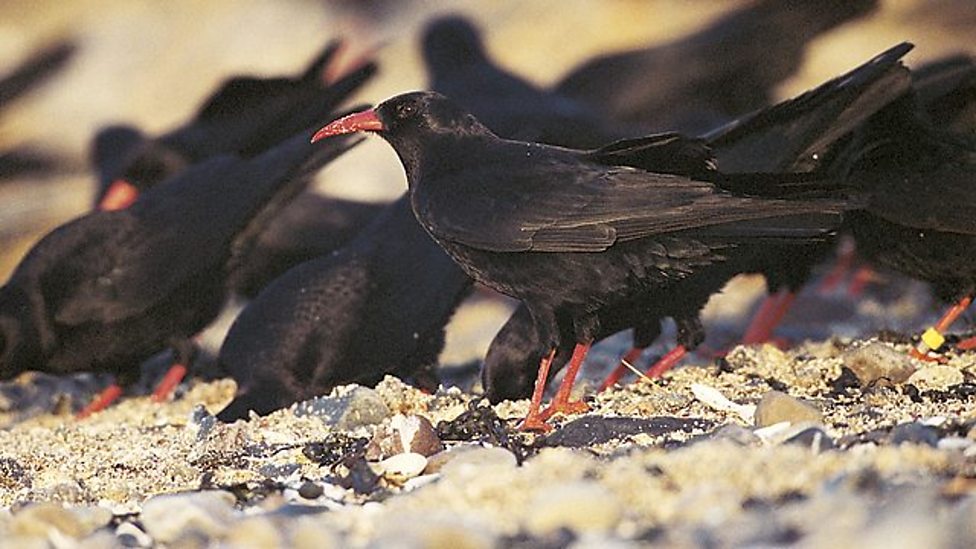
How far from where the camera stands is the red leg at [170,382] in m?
7.30

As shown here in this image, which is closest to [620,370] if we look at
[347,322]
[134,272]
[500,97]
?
[347,322]

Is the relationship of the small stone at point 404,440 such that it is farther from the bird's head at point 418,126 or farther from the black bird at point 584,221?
the bird's head at point 418,126

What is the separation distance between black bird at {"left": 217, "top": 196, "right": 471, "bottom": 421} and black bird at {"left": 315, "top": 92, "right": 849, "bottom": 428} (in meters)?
1.37

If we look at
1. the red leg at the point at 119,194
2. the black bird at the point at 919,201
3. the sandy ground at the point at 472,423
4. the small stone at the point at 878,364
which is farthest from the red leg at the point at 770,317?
the red leg at the point at 119,194

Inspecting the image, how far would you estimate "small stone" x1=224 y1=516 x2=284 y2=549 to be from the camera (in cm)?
301

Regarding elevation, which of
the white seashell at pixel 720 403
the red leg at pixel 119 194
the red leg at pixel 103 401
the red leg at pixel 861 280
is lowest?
the red leg at pixel 861 280

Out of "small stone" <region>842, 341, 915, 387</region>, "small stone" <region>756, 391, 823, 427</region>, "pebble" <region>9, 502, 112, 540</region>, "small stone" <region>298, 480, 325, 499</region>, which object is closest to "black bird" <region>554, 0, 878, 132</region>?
"small stone" <region>842, 341, 915, 387</region>

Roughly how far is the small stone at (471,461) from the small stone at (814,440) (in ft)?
2.29

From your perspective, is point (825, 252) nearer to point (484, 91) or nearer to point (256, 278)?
point (484, 91)

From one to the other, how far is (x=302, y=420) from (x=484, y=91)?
152 inches

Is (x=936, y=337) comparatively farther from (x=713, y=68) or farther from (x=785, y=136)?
(x=713, y=68)

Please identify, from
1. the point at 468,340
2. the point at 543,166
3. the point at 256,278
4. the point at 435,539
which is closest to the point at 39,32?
the point at 256,278

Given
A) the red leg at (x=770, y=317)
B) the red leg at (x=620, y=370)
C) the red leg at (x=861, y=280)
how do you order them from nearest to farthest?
1. the red leg at (x=620, y=370)
2. the red leg at (x=770, y=317)
3. the red leg at (x=861, y=280)

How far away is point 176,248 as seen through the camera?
7180 millimetres
